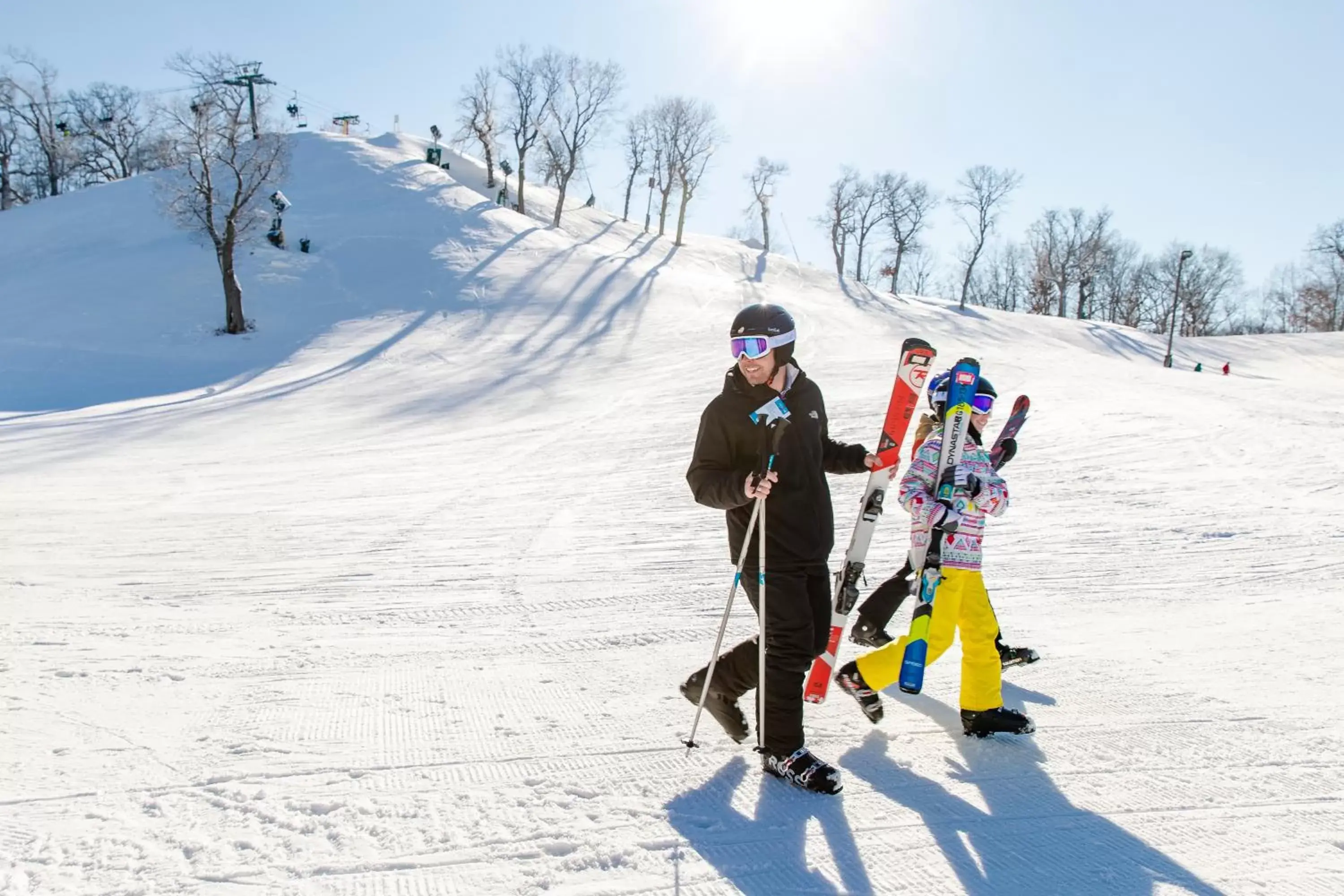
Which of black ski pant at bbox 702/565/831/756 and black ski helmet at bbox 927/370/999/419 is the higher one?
black ski helmet at bbox 927/370/999/419

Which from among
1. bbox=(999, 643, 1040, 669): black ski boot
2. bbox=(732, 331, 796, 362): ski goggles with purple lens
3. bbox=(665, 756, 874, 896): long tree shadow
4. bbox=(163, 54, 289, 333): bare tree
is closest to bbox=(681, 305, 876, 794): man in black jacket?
bbox=(732, 331, 796, 362): ski goggles with purple lens

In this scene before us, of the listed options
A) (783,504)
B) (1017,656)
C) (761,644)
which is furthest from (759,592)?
(1017,656)

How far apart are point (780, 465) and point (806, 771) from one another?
1244mm

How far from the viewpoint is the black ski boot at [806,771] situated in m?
3.37

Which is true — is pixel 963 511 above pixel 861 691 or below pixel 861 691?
above

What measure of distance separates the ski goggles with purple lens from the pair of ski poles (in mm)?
295

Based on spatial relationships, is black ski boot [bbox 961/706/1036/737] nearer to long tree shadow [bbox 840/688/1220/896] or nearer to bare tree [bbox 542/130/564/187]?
long tree shadow [bbox 840/688/1220/896]

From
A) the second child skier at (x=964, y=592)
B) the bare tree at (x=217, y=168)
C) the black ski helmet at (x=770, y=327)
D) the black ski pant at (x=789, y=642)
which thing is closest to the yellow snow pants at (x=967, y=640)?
the second child skier at (x=964, y=592)

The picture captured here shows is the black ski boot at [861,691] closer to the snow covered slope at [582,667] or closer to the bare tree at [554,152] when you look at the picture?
the snow covered slope at [582,667]

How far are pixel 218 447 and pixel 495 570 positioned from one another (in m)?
8.64

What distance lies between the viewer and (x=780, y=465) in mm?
3494

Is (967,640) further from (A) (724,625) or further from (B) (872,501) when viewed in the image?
(A) (724,625)

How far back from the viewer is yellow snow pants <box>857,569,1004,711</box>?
3.96 m

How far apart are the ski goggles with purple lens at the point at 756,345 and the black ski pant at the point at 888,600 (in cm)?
184
